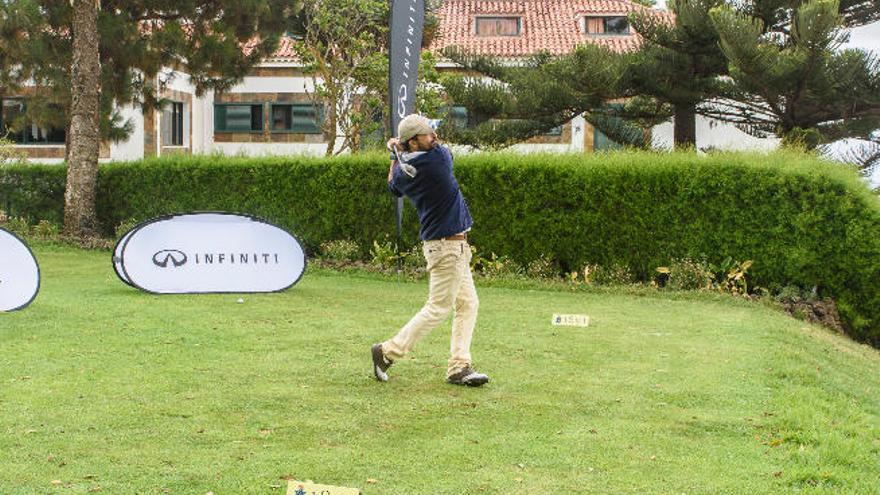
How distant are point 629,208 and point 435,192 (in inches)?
335

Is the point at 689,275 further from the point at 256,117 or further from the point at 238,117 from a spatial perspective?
the point at 238,117

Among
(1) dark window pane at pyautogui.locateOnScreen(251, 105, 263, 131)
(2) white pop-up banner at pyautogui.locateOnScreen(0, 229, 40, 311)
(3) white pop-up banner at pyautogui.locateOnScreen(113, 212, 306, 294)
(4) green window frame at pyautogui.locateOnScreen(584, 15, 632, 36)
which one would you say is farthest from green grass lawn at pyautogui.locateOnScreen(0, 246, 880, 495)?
(4) green window frame at pyautogui.locateOnScreen(584, 15, 632, 36)

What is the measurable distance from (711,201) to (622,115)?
835 centimetres

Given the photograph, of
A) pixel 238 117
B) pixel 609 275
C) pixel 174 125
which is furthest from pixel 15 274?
pixel 238 117

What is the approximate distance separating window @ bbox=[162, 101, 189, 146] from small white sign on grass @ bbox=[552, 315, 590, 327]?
29.0 meters

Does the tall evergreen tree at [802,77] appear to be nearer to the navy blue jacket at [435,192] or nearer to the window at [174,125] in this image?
the navy blue jacket at [435,192]

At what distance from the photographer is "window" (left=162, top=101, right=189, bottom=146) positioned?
3812 cm

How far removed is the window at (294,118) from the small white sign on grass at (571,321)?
2935 centimetres

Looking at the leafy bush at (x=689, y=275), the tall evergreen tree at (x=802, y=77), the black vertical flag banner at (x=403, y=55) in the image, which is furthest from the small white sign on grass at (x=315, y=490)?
the tall evergreen tree at (x=802, y=77)

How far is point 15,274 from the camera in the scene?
10.6 metres

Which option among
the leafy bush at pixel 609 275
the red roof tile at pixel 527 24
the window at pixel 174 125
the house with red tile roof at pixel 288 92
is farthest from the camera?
the red roof tile at pixel 527 24

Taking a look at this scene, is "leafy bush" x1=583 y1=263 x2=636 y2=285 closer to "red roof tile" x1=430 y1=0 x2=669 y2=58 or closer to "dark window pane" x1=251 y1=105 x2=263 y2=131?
"red roof tile" x1=430 y1=0 x2=669 y2=58

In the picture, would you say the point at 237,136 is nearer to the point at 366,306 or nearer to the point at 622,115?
the point at 622,115

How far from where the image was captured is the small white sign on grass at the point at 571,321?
1091 cm
